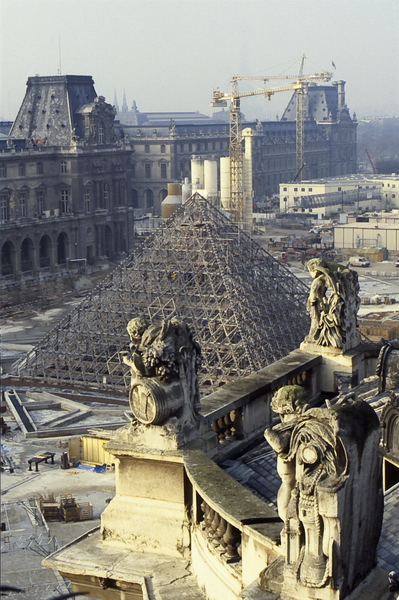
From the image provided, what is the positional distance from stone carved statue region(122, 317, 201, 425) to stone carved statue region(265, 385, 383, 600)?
3.17 m

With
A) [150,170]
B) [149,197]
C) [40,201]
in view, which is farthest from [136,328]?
[150,170]

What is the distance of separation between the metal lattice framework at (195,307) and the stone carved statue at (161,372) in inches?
2028

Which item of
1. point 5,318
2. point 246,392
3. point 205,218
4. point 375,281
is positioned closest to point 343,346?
point 246,392

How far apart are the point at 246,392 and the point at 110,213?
11808 centimetres

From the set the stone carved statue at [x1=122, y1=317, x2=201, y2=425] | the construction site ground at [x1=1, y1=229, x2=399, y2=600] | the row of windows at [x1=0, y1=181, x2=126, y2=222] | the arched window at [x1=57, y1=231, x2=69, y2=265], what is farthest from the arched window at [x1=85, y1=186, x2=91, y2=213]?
the stone carved statue at [x1=122, y1=317, x2=201, y2=425]

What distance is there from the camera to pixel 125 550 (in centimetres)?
Result: 1451

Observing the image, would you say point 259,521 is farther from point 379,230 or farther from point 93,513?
point 379,230

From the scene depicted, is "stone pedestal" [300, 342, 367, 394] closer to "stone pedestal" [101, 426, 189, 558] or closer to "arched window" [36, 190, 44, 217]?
"stone pedestal" [101, 426, 189, 558]

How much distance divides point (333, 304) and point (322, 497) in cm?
954

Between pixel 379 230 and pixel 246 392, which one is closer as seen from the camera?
pixel 246 392

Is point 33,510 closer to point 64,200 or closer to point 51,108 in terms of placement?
point 64,200

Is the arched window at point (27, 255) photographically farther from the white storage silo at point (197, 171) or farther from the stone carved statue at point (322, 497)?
the stone carved statue at point (322, 497)

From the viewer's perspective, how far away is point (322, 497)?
10516 millimetres

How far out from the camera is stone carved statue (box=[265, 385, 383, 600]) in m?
10.6
